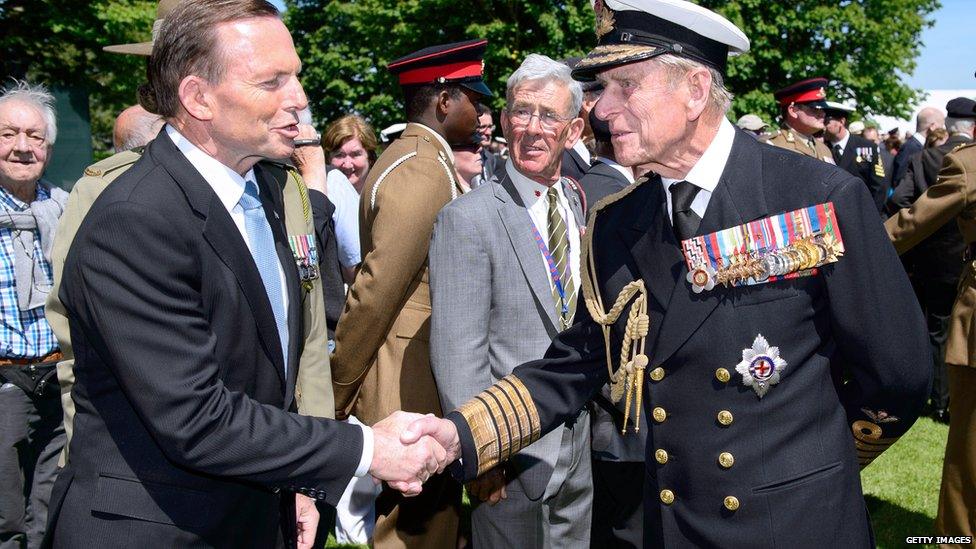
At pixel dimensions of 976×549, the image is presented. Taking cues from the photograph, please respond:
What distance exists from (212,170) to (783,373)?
1.76 metres

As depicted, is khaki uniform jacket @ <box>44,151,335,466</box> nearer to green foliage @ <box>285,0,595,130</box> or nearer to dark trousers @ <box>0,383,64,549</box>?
dark trousers @ <box>0,383,64,549</box>

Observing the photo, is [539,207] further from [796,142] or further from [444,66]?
[796,142]

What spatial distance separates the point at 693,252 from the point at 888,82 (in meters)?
35.8

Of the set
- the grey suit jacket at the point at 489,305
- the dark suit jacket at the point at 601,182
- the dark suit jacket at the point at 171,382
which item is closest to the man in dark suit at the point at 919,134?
the dark suit jacket at the point at 601,182

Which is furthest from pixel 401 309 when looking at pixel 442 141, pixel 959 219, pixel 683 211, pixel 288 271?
pixel 959 219

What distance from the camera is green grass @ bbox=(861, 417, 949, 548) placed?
19.8 ft

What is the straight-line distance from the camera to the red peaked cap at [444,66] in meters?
4.64

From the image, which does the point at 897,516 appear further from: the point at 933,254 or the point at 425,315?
the point at 425,315

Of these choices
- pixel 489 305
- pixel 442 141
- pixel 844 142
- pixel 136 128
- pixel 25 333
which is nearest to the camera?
pixel 489 305

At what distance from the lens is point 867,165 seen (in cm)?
1270

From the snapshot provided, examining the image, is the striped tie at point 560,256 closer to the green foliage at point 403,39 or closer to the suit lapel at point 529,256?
the suit lapel at point 529,256

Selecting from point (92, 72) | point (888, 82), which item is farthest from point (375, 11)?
point (888, 82)

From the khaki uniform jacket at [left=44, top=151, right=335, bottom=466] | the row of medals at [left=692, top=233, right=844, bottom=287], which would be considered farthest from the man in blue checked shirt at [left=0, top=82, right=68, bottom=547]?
the row of medals at [left=692, top=233, right=844, bottom=287]

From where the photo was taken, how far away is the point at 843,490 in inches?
101
